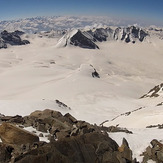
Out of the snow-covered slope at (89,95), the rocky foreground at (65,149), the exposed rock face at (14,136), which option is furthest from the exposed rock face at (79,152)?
the snow-covered slope at (89,95)

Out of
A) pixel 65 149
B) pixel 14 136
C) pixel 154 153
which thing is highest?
pixel 65 149

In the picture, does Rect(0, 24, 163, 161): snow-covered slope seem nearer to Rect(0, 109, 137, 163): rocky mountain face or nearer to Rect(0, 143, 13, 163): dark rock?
Rect(0, 109, 137, 163): rocky mountain face

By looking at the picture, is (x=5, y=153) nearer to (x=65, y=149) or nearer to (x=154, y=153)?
(x=65, y=149)

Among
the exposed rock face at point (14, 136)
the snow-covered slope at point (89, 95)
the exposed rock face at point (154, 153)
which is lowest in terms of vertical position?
the snow-covered slope at point (89, 95)

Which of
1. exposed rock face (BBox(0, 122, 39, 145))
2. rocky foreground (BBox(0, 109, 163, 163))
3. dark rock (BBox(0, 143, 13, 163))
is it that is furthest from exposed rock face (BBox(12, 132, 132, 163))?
exposed rock face (BBox(0, 122, 39, 145))

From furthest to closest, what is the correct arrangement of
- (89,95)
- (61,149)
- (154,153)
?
1. (89,95)
2. (154,153)
3. (61,149)

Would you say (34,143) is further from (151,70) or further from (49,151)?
(151,70)

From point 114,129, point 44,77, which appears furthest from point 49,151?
point 44,77

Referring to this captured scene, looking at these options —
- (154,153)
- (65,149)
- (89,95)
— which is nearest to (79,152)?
(65,149)

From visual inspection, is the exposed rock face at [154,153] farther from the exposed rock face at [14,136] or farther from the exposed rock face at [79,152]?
the exposed rock face at [14,136]
